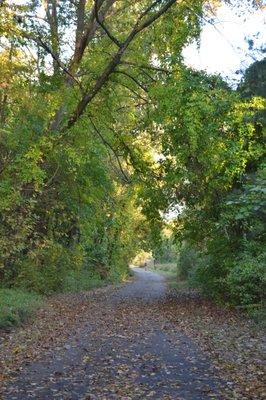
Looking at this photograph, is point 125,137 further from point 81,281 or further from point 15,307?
point 81,281

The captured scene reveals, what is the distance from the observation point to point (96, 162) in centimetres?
1426

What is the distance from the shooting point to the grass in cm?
1297

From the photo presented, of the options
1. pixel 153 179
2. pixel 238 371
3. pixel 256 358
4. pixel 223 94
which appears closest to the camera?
pixel 238 371

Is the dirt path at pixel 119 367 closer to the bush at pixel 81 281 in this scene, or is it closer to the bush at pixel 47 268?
the bush at pixel 47 268

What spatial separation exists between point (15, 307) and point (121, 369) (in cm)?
614

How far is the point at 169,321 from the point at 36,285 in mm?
7126

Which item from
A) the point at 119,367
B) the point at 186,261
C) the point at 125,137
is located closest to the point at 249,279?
the point at 125,137

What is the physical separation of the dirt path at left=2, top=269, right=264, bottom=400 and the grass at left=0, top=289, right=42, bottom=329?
3.99 ft

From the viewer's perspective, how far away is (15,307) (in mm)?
14156

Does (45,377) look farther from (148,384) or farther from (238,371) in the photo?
(238,371)

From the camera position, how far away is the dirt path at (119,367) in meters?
7.44

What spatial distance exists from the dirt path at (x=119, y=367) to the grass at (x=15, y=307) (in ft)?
3.99

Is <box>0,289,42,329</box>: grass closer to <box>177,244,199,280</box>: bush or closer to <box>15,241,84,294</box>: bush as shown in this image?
<box>15,241,84,294</box>: bush

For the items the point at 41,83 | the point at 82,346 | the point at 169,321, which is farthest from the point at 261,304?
the point at 41,83
